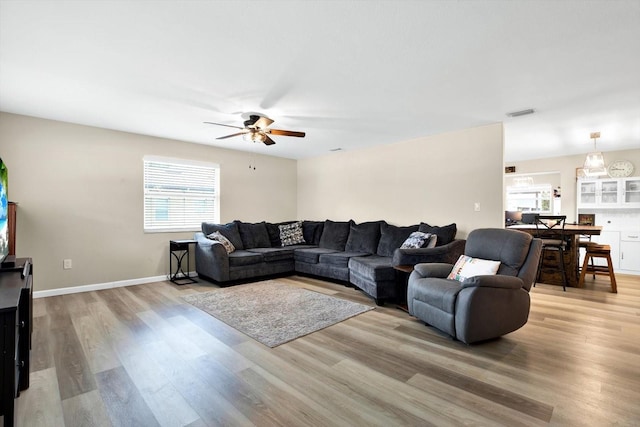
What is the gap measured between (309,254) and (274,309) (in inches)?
70.5

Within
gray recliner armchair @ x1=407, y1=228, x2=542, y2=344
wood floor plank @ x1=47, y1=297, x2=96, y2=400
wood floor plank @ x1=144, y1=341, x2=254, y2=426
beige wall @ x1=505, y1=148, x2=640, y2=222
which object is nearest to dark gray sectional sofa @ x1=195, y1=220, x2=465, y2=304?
gray recliner armchair @ x1=407, y1=228, x2=542, y2=344

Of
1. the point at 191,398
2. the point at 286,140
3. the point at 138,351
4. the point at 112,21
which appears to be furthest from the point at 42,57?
the point at 286,140

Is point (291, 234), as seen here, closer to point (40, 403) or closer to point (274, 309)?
point (274, 309)

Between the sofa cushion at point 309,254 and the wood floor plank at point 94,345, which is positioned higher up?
the sofa cushion at point 309,254

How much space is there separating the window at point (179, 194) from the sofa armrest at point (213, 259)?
67 centimetres

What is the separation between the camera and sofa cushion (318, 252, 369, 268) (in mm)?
4820

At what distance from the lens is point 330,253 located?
17.0ft

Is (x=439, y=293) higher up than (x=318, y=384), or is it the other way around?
(x=439, y=293)

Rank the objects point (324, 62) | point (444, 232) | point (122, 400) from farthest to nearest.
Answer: point (444, 232)
point (324, 62)
point (122, 400)

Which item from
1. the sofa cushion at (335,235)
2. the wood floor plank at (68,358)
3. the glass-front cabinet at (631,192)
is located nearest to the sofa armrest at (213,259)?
the wood floor plank at (68,358)

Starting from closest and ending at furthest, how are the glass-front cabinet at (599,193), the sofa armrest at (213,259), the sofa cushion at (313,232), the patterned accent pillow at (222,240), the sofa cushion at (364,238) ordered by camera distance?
1. the sofa armrest at (213,259)
2. the patterned accent pillow at (222,240)
3. the sofa cushion at (364,238)
4. the glass-front cabinet at (599,193)
5. the sofa cushion at (313,232)

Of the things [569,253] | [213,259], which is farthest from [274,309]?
[569,253]

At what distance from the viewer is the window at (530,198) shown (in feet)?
24.4

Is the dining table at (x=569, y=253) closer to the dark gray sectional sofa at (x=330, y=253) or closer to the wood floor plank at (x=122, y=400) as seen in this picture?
the dark gray sectional sofa at (x=330, y=253)
